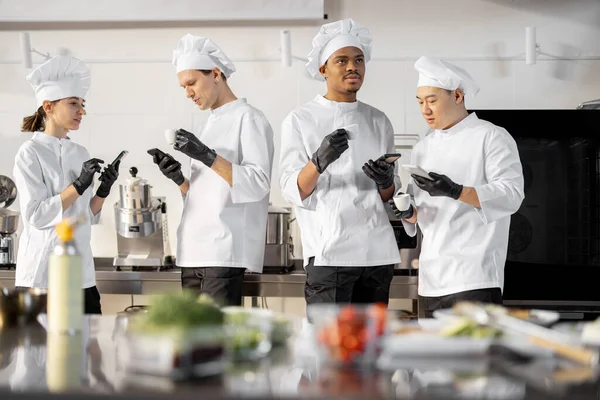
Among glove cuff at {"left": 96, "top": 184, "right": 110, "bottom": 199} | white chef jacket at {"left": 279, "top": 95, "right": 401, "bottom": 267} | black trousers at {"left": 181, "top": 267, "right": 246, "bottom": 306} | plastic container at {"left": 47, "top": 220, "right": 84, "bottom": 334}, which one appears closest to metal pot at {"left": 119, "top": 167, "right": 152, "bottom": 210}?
glove cuff at {"left": 96, "top": 184, "right": 110, "bottom": 199}

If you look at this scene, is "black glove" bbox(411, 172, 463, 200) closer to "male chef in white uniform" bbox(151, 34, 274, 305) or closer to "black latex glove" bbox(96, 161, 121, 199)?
"male chef in white uniform" bbox(151, 34, 274, 305)

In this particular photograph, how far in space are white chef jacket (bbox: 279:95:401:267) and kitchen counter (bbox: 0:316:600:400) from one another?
1273mm

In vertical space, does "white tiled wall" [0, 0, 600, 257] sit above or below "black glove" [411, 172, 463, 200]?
above

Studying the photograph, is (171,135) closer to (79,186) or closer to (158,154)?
(158,154)

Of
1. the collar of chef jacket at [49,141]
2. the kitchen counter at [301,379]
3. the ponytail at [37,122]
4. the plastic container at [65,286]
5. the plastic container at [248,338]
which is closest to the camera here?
the kitchen counter at [301,379]

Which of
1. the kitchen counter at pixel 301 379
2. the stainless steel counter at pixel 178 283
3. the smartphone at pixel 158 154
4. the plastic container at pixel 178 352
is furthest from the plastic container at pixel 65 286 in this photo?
the stainless steel counter at pixel 178 283

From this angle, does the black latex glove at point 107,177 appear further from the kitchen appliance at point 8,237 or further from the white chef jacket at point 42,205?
the kitchen appliance at point 8,237

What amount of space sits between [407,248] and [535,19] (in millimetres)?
1520

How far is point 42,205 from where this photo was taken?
2.84 m

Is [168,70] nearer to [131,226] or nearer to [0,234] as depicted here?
[131,226]

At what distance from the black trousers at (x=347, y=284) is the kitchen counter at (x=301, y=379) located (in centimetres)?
126

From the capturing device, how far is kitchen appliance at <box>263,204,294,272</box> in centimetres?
359

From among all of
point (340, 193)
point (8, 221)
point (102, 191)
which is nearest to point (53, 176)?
point (102, 191)

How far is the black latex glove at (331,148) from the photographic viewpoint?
249 cm
